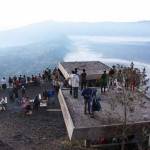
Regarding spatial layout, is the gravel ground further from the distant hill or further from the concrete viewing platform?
the distant hill

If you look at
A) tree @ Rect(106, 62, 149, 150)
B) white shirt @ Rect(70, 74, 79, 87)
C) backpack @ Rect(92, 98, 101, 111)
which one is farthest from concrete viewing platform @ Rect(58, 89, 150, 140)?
white shirt @ Rect(70, 74, 79, 87)

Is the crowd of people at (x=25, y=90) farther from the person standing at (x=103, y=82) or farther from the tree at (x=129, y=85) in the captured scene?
the tree at (x=129, y=85)

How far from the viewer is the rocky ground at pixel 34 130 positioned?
68.3ft

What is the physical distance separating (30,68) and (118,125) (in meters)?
127

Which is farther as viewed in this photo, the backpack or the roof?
the roof

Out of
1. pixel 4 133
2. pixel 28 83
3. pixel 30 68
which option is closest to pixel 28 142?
pixel 4 133

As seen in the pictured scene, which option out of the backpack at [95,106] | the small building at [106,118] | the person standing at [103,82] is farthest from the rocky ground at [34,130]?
the person standing at [103,82]

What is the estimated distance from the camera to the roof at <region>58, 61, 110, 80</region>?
3180 centimetres

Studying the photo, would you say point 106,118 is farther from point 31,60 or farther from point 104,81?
point 31,60

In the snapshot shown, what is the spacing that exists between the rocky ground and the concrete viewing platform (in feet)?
2.95

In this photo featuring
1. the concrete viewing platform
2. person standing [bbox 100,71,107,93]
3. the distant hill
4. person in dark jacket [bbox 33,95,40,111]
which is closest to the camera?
the concrete viewing platform

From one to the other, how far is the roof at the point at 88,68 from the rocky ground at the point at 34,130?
16.1ft

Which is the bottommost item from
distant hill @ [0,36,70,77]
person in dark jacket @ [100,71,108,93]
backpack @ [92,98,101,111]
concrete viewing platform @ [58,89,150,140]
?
distant hill @ [0,36,70,77]

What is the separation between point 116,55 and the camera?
153m
